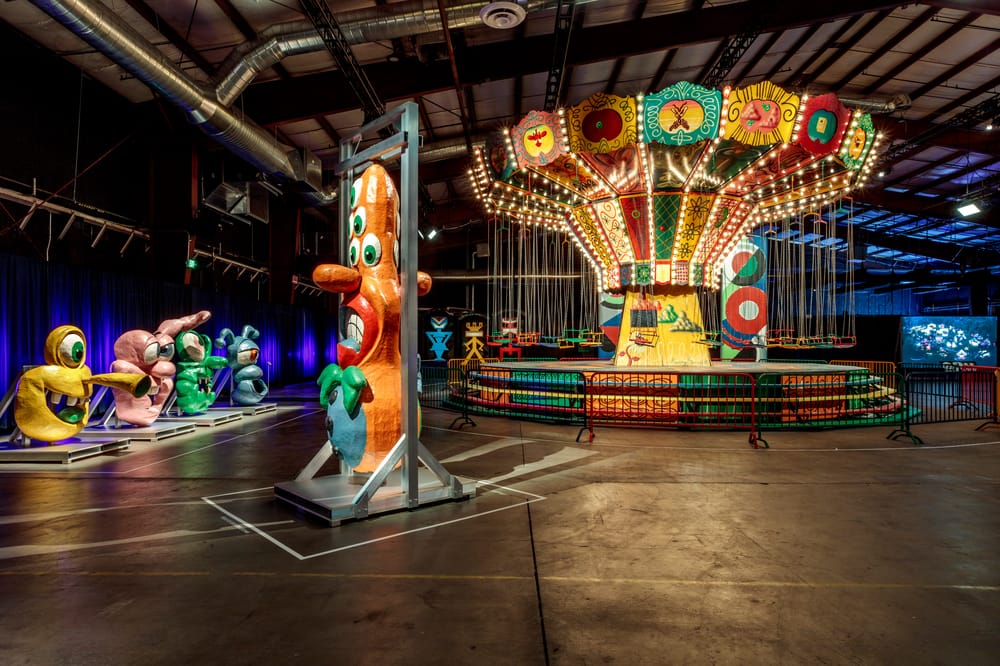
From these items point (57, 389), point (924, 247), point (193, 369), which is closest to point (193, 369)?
point (193, 369)

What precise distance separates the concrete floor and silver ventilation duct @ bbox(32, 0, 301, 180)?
209 inches

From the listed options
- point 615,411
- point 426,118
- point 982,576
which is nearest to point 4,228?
point 426,118

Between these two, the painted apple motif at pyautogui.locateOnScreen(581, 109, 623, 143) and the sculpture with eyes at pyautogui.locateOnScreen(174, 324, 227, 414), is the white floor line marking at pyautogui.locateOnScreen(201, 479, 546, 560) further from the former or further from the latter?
the painted apple motif at pyautogui.locateOnScreen(581, 109, 623, 143)

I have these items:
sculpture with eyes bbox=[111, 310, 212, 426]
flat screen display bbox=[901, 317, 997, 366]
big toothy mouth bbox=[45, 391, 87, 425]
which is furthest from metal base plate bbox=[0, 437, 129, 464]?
flat screen display bbox=[901, 317, 997, 366]

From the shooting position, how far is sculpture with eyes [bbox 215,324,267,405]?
1105cm

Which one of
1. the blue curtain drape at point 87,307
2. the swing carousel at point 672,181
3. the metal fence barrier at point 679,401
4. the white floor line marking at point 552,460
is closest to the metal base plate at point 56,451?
the blue curtain drape at point 87,307

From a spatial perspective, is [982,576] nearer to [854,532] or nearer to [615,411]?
[854,532]

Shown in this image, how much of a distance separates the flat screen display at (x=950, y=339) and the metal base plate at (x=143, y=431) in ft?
77.6

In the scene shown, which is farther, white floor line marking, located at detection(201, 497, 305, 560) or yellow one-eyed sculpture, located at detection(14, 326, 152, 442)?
yellow one-eyed sculpture, located at detection(14, 326, 152, 442)

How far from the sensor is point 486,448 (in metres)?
7.20

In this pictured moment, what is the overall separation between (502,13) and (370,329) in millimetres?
5464

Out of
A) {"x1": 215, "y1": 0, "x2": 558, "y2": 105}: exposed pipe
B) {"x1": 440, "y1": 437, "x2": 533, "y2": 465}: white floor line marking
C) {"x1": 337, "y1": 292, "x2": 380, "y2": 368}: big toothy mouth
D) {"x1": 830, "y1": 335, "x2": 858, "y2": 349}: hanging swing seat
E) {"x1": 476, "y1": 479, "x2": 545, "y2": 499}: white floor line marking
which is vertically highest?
{"x1": 215, "y1": 0, "x2": 558, "y2": 105}: exposed pipe

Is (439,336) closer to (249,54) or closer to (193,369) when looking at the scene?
(193,369)

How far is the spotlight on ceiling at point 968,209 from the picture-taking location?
16.5 m
